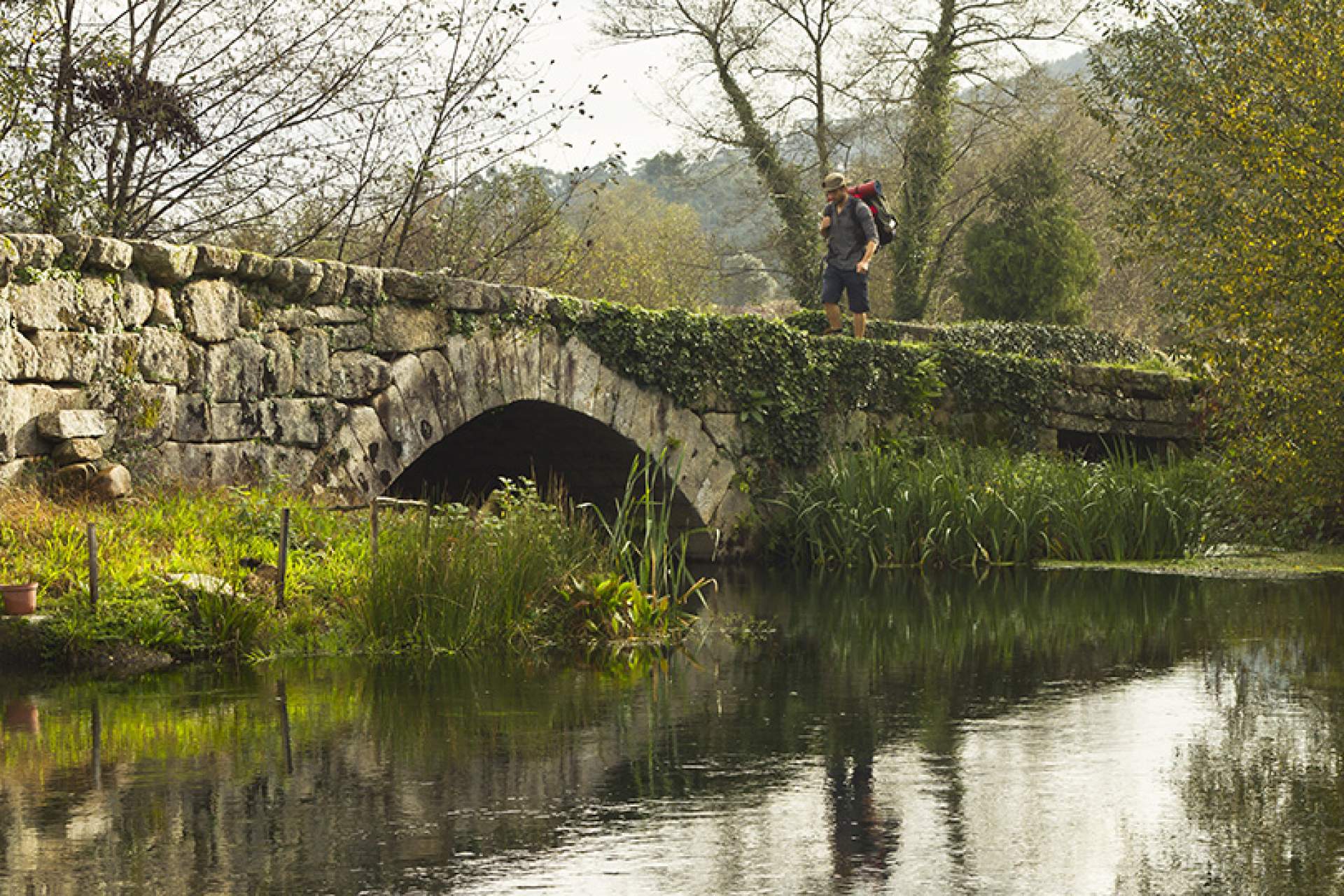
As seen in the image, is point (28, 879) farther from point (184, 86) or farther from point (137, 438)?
point (184, 86)

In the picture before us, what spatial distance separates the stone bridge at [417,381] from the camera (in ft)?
32.5

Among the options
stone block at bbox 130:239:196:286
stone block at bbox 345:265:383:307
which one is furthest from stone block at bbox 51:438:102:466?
stone block at bbox 345:265:383:307

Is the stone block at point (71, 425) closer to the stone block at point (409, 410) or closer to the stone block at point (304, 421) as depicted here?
the stone block at point (304, 421)

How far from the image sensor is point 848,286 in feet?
58.4

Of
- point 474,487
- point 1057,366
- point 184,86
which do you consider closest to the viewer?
point 184,86

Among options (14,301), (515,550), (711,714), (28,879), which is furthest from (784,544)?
(28,879)

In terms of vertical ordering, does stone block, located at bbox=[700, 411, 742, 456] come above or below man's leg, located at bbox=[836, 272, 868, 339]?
below

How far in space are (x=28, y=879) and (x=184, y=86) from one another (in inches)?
406

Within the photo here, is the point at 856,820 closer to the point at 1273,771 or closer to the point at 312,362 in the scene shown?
the point at 1273,771

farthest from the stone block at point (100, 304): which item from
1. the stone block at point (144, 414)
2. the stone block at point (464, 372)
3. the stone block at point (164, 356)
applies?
the stone block at point (464, 372)

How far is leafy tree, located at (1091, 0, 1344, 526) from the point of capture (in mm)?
13430

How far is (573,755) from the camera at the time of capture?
5.86 meters

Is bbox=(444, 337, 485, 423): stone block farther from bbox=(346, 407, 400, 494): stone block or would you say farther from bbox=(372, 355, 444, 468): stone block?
bbox=(346, 407, 400, 494): stone block

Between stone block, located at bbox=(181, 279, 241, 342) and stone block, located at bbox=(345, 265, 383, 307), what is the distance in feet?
3.37
